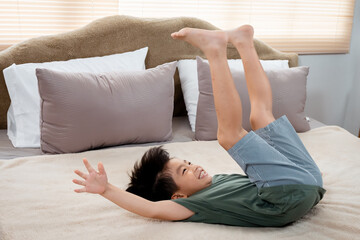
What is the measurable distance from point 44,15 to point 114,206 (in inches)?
56.4

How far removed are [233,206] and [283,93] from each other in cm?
109

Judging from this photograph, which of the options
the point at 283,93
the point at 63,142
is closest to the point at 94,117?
the point at 63,142

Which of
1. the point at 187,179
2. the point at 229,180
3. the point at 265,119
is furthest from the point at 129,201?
the point at 265,119

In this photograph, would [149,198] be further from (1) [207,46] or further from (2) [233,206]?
(1) [207,46]

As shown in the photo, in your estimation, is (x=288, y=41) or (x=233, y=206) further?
(x=288, y=41)

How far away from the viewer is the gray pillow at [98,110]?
Answer: 73.1 inches

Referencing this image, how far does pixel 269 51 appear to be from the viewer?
2746 mm


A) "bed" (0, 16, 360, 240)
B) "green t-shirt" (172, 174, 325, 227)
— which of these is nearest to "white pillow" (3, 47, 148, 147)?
"bed" (0, 16, 360, 240)

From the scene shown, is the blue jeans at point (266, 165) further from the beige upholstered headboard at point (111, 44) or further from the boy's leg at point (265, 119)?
the beige upholstered headboard at point (111, 44)

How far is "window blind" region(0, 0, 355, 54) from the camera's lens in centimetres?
232

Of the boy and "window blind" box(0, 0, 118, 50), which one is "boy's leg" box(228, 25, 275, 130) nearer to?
the boy

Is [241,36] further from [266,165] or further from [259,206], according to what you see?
[259,206]

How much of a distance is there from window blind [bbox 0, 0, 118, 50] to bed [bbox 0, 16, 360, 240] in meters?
0.15

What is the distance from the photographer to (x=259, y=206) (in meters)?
1.32
